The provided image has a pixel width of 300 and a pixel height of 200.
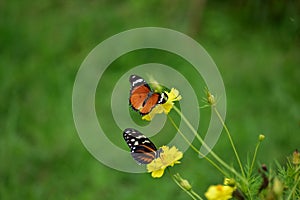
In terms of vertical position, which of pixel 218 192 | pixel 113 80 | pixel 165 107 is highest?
pixel 113 80

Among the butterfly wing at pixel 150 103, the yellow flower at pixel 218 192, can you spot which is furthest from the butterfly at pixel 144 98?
the yellow flower at pixel 218 192

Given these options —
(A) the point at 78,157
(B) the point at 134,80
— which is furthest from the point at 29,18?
(B) the point at 134,80

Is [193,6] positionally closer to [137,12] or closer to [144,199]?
[137,12]

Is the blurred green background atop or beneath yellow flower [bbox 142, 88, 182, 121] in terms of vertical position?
atop

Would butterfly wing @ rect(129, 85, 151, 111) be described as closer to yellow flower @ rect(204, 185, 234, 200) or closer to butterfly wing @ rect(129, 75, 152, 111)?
butterfly wing @ rect(129, 75, 152, 111)

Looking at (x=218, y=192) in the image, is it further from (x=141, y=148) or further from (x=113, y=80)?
(x=113, y=80)

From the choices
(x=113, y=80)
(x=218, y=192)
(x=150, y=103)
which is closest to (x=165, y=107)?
(x=150, y=103)

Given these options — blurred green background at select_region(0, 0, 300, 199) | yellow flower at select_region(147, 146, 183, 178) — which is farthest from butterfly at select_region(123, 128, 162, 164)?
blurred green background at select_region(0, 0, 300, 199)
